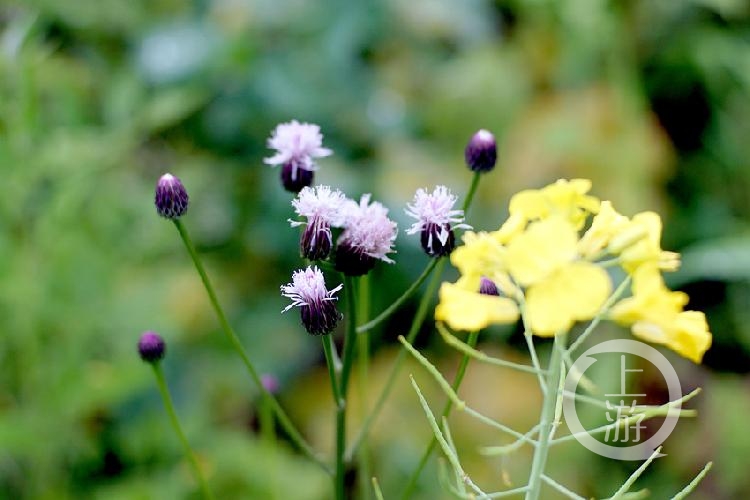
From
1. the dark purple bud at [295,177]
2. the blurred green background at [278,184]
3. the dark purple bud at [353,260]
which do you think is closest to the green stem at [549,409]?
the dark purple bud at [353,260]

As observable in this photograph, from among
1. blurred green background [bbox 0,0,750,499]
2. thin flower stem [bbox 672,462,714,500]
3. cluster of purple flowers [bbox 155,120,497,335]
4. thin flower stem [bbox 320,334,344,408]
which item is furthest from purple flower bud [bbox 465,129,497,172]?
blurred green background [bbox 0,0,750,499]

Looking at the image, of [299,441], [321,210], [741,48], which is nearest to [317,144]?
[321,210]

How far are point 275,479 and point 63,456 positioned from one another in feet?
1.03

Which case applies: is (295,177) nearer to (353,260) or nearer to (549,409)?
(353,260)

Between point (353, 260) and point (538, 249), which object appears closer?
point (538, 249)

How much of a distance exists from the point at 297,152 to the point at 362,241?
13 cm

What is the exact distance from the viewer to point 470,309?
43 centimetres

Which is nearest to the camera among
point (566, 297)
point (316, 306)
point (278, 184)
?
point (566, 297)

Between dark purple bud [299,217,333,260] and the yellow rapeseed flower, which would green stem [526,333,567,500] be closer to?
the yellow rapeseed flower

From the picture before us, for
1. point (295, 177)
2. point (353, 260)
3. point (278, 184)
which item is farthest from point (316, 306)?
point (278, 184)

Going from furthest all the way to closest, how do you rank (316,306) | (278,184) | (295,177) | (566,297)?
1. (278,184)
2. (295,177)
3. (316,306)
4. (566,297)

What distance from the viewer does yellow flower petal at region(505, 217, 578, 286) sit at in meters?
0.42

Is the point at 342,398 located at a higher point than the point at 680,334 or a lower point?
lower

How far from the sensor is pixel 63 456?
3.79ft
